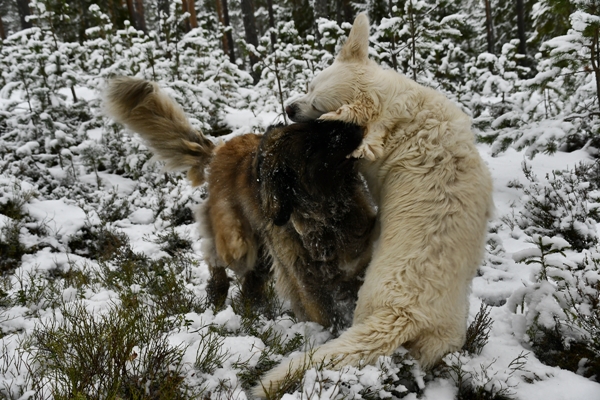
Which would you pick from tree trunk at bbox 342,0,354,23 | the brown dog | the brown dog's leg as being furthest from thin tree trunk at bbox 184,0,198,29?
the brown dog's leg

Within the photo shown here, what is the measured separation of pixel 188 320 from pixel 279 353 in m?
0.62

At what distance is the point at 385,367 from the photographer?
6.89 feet

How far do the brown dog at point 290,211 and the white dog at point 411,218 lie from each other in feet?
0.73

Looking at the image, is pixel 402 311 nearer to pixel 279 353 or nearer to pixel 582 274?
pixel 279 353

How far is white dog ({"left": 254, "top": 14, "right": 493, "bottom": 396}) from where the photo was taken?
7.12 feet

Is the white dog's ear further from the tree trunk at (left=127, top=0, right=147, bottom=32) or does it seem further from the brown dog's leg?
the tree trunk at (left=127, top=0, right=147, bottom=32)

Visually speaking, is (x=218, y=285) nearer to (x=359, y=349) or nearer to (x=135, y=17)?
(x=359, y=349)

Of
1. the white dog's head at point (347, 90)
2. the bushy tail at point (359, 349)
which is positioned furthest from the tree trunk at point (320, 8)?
the bushy tail at point (359, 349)

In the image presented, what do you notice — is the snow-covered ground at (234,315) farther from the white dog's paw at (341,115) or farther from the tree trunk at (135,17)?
the tree trunk at (135,17)

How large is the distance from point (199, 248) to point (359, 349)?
429cm

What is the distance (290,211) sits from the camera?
2.89 metres

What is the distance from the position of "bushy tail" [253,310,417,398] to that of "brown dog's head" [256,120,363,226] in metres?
0.91

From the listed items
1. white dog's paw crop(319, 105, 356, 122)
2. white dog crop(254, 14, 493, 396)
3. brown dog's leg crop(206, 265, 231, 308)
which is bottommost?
brown dog's leg crop(206, 265, 231, 308)

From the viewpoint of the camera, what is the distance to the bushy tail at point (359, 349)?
211 cm
